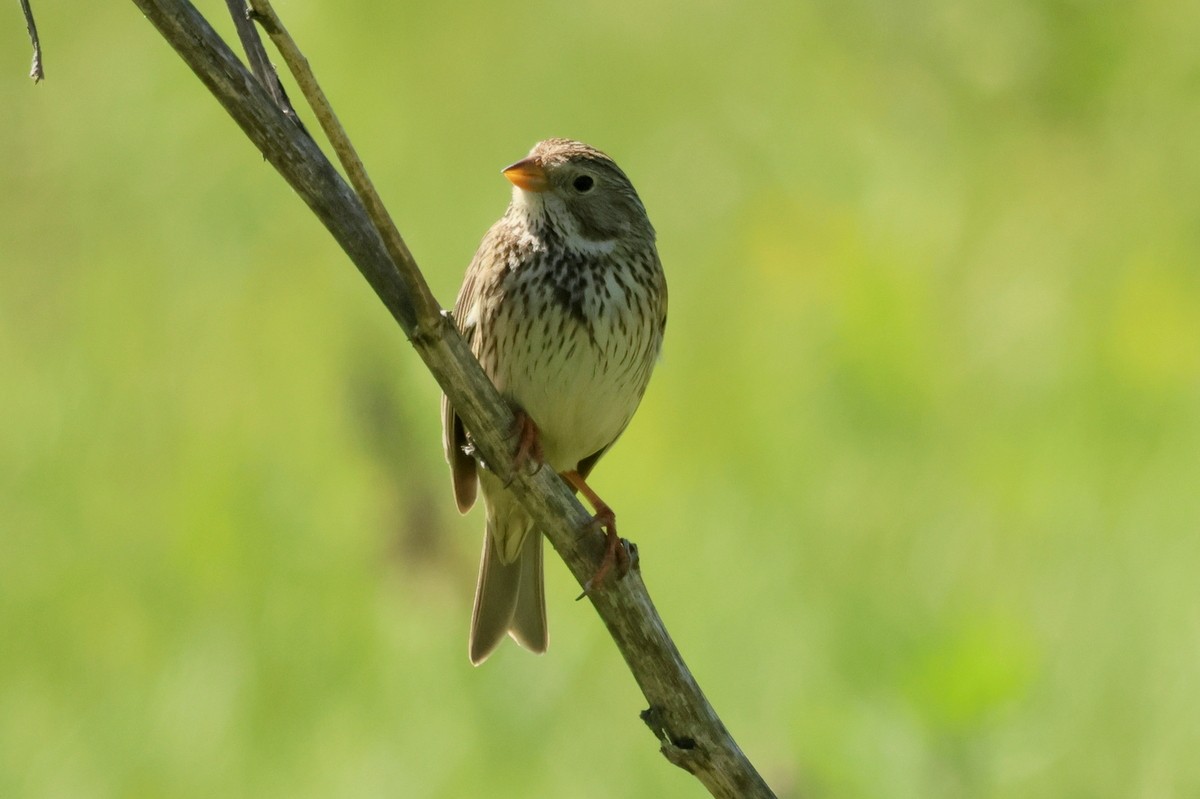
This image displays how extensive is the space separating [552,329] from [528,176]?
1.08 feet

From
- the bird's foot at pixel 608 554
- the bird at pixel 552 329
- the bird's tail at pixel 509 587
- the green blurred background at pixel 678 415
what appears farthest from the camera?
the green blurred background at pixel 678 415

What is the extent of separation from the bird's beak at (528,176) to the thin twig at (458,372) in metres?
1.03

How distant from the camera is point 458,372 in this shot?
260 cm

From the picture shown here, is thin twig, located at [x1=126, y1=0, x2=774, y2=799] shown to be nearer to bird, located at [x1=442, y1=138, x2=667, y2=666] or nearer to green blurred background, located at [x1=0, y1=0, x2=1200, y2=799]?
bird, located at [x1=442, y1=138, x2=667, y2=666]

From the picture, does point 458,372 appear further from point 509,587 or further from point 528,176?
point 509,587

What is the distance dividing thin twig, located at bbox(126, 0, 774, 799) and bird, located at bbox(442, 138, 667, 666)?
712 mm

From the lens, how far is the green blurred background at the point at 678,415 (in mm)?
4902

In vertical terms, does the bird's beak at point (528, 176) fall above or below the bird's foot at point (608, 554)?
above

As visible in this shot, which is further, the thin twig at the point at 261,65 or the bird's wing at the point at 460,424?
the bird's wing at the point at 460,424

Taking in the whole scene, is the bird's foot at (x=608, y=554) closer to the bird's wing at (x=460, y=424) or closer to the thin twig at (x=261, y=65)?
the bird's wing at (x=460, y=424)

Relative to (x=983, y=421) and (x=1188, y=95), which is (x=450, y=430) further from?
(x=1188, y=95)

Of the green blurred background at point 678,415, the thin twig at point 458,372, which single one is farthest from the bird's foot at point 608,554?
the green blurred background at point 678,415

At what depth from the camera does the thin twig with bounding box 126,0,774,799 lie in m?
2.37

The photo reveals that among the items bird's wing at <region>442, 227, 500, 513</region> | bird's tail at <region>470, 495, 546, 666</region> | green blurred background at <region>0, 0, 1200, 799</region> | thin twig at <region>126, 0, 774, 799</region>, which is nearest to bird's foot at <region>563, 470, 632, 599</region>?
thin twig at <region>126, 0, 774, 799</region>
